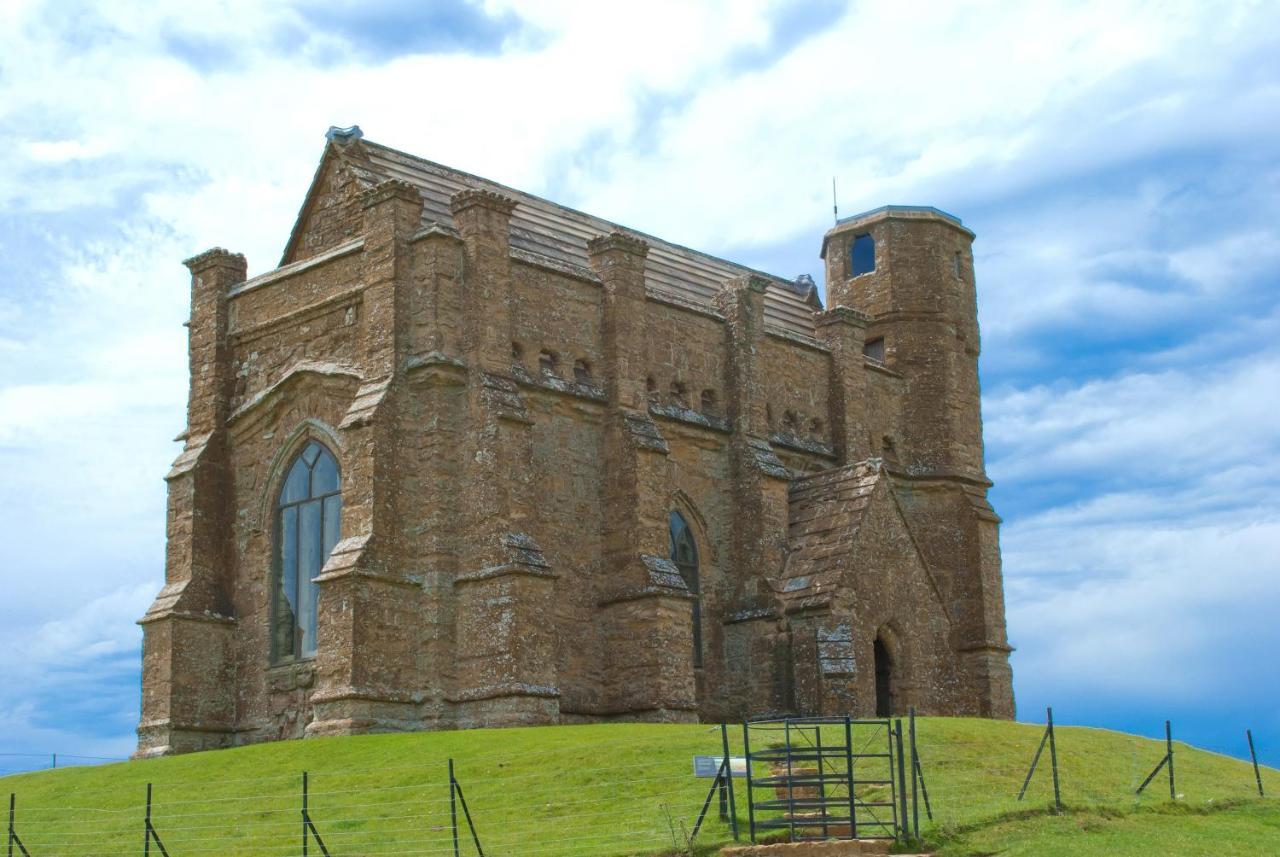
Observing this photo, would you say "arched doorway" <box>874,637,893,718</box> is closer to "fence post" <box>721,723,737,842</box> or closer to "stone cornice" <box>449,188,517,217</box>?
"stone cornice" <box>449,188,517,217</box>

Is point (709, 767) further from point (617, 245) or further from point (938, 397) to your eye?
point (938, 397)

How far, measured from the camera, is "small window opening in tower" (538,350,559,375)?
3297 cm

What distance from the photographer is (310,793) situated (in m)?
24.4

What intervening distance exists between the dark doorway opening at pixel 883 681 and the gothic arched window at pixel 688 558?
365cm

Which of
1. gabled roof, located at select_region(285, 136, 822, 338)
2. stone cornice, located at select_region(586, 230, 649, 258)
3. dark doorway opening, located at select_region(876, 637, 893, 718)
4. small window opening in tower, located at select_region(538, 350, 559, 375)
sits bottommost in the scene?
dark doorway opening, located at select_region(876, 637, 893, 718)

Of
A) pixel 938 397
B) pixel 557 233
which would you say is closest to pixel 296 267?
pixel 557 233

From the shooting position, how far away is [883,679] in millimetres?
34469

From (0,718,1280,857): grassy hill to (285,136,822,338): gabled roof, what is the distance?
10.6 meters

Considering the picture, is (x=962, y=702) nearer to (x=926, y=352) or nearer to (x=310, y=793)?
(x=926, y=352)

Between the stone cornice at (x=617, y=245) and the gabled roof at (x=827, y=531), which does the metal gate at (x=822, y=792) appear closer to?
the gabled roof at (x=827, y=531)

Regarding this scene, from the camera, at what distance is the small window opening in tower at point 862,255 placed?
43.2 metres

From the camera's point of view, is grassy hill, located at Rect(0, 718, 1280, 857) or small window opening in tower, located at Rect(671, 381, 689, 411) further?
small window opening in tower, located at Rect(671, 381, 689, 411)

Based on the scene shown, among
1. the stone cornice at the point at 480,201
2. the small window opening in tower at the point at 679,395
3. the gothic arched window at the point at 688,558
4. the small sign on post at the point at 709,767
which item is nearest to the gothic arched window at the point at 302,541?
the stone cornice at the point at 480,201

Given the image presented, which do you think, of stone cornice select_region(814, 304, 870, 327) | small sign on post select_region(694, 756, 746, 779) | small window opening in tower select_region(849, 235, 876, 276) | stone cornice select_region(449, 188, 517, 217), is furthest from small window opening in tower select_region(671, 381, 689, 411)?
small sign on post select_region(694, 756, 746, 779)
